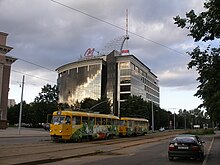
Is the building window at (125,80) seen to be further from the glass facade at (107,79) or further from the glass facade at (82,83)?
the glass facade at (82,83)

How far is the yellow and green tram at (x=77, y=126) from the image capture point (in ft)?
102

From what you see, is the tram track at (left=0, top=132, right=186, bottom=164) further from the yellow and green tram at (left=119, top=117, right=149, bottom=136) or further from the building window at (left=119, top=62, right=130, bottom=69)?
the building window at (left=119, top=62, right=130, bottom=69)

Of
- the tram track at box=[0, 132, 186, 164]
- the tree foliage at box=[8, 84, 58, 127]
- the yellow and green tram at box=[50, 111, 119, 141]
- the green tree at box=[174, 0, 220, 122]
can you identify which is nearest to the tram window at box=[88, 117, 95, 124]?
the yellow and green tram at box=[50, 111, 119, 141]

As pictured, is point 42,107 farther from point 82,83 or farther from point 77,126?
point 77,126

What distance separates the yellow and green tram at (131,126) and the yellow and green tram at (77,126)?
788 cm

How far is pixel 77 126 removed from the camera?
32.6 m

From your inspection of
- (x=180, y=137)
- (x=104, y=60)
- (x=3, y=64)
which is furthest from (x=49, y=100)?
(x=180, y=137)

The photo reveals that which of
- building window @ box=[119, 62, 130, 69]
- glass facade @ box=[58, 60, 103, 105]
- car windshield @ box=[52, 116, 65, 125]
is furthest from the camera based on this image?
glass facade @ box=[58, 60, 103, 105]

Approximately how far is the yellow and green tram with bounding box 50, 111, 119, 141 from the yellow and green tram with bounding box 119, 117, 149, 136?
788cm

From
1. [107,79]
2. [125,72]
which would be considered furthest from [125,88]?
[107,79]

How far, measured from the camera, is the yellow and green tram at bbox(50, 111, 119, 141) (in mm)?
31109

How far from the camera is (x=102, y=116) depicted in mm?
39219

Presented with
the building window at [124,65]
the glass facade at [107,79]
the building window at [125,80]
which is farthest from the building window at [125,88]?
the building window at [124,65]

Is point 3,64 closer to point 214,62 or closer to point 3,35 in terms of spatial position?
point 3,35
